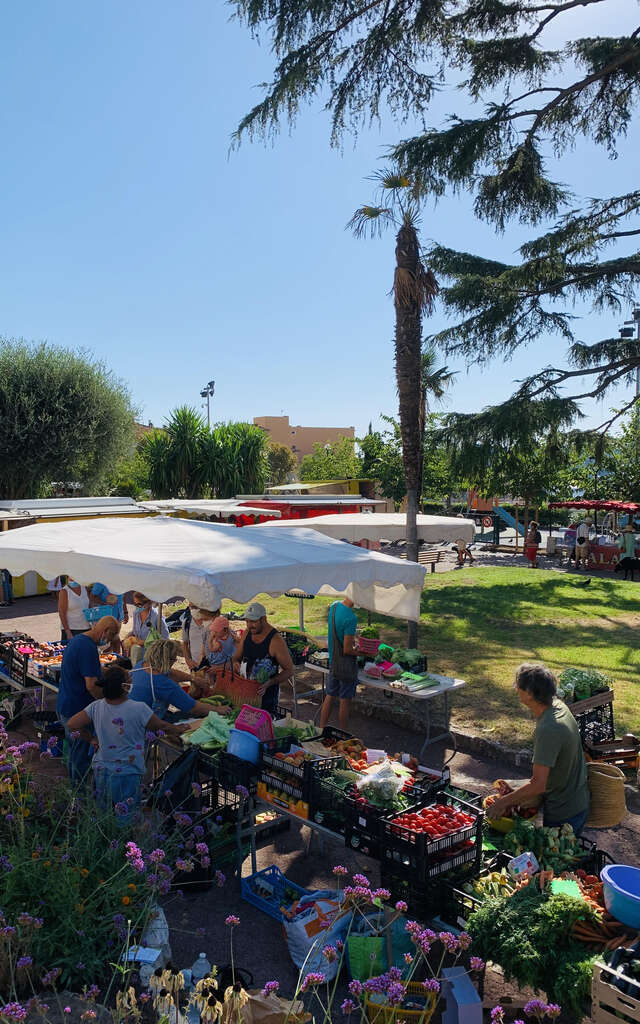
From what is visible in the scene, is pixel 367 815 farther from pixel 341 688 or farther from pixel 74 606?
pixel 74 606

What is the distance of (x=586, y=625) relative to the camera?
46.4 ft

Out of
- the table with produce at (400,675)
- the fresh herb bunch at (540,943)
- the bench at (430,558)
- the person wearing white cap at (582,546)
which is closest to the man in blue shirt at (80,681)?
the table with produce at (400,675)

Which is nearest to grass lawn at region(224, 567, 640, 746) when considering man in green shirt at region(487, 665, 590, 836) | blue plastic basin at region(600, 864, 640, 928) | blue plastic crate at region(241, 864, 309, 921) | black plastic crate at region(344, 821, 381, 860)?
man in green shirt at region(487, 665, 590, 836)

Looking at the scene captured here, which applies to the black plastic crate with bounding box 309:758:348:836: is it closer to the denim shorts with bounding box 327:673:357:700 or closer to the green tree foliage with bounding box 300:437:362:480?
the denim shorts with bounding box 327:673:357:700

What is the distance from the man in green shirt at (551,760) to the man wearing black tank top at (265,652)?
2.81 metres

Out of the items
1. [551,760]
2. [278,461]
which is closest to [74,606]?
[551,760]

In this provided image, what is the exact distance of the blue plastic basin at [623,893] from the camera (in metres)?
3.15

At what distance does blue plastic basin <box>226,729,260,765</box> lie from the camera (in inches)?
188

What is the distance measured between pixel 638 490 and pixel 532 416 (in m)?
16.2

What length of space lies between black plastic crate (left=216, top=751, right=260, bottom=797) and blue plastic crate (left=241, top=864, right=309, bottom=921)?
0.52 m

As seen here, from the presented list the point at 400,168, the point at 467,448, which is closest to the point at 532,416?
the point at 467,448

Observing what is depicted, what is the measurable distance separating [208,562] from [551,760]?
3377 mm

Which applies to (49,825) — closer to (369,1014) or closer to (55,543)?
(369,1014)

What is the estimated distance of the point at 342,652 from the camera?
23.7 feet
